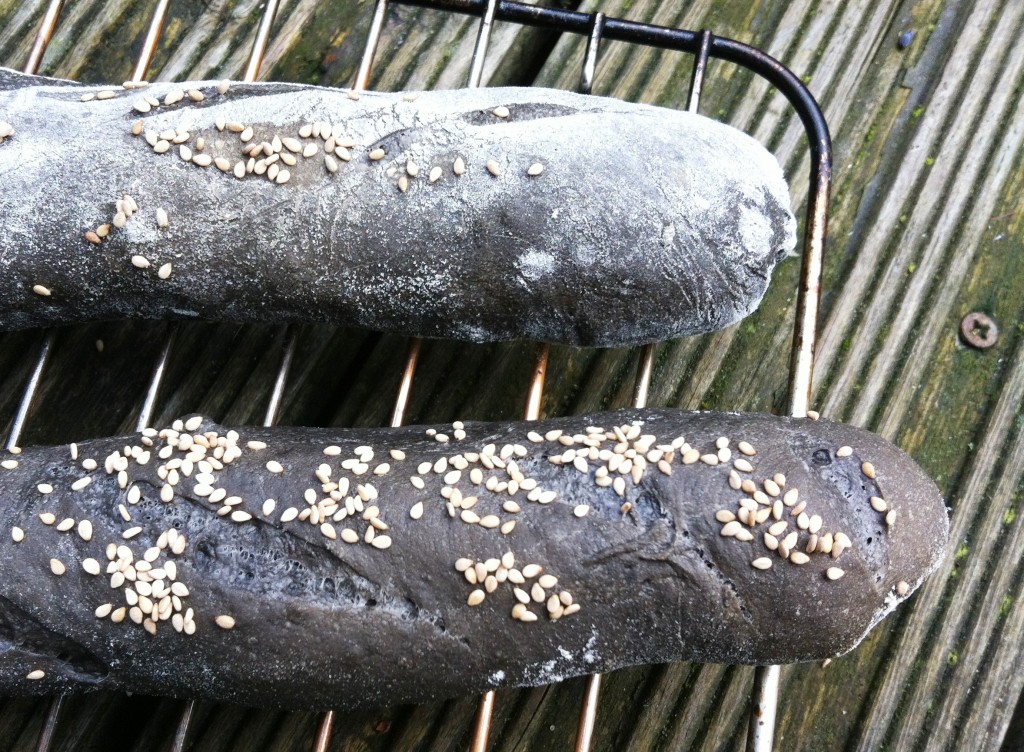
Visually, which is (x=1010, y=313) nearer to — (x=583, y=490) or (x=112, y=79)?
(x=583, y=490)

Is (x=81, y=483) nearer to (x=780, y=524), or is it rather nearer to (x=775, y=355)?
(x=780, y=524)

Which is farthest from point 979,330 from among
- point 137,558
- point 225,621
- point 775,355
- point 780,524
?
point 137,558

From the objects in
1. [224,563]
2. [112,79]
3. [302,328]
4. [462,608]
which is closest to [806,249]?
[462,608]

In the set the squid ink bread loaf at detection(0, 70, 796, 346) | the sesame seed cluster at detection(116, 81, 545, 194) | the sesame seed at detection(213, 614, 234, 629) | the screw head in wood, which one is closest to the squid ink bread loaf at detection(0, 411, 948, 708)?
the sesame seed at detection(213, 614, 234, 629)

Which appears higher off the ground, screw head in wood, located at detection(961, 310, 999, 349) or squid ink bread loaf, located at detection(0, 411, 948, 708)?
screw head in wood, located at detection(961, 310, 999, 349)

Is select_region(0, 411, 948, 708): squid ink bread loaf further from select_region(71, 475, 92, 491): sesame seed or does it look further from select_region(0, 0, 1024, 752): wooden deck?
select_region(0, 0, 1024, 752): wooden deck
